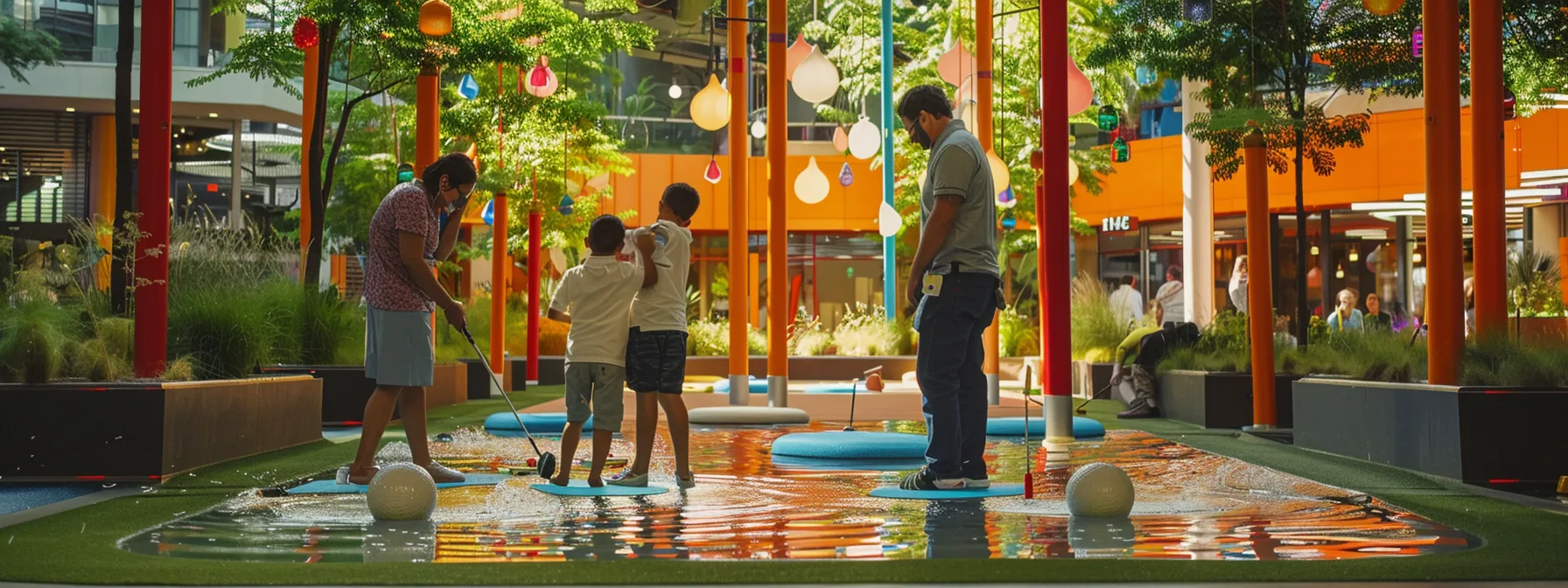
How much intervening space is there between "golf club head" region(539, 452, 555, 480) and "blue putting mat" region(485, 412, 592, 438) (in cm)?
368

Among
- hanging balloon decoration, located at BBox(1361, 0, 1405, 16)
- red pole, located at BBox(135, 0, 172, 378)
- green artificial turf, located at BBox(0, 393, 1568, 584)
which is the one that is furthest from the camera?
hanging balloon decoration, located at BBox(1361, 0, 1405, 16)

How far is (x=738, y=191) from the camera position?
1250cm

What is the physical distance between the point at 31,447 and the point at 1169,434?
759 cm

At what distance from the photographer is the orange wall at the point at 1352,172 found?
78.7 ft

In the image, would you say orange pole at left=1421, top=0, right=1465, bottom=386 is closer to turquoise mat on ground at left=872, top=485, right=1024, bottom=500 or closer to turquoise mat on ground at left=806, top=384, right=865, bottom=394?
turquoise mat on ground at left=872, top=485, right=1024, bottom=500

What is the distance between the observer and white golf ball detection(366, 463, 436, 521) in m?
5.44

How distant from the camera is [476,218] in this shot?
33.3 meters

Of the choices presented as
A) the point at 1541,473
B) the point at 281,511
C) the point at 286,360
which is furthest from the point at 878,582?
the point at 286,360

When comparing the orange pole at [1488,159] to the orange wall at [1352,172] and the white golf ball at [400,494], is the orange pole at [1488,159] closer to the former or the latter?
the white golf ball at [400,494]

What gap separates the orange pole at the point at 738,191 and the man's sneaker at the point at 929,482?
221 inches

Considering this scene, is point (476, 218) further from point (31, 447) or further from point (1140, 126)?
point (31, 447)

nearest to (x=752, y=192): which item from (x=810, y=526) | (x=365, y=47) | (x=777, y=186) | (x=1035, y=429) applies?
(x=365, y=47)

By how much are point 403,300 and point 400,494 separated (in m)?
1.58

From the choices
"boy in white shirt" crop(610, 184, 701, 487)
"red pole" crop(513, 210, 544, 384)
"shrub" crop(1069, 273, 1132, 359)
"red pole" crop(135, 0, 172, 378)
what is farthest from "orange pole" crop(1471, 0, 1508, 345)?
"red pole" crop(513, 210, 544, 384)
